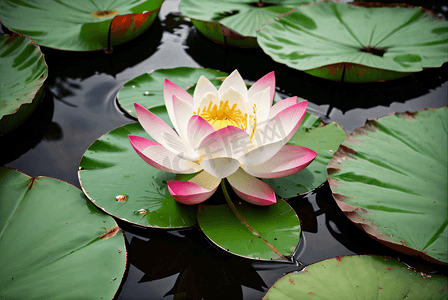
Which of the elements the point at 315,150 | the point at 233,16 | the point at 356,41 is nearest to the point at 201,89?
the point at 315,150

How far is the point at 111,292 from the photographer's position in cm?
82

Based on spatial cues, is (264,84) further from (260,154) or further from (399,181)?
(399,181)

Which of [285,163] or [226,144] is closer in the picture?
[226,144]

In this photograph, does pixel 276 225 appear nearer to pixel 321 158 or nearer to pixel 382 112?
pixel 321 158

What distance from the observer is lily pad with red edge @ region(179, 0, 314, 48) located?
1.79m

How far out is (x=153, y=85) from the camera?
4.94 feet

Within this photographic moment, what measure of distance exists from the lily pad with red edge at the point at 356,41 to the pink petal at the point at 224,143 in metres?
0.78

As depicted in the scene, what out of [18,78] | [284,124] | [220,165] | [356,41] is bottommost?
[18,78]

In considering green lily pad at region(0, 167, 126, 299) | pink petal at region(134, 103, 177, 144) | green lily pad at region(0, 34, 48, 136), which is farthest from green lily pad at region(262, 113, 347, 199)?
green lily pad at region(0, 34, 48, 136)

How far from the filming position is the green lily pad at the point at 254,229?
896 mm

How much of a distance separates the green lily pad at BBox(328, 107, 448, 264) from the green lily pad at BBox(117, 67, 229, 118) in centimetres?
73

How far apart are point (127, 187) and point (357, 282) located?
0.77 metres

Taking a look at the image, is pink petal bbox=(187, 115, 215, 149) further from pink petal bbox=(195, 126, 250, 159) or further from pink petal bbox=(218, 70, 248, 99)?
pink petal bbox=(218, 70, 248, 99)

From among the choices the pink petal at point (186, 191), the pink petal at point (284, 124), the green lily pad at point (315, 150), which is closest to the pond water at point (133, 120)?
the green lily pad at point (315, 150)
